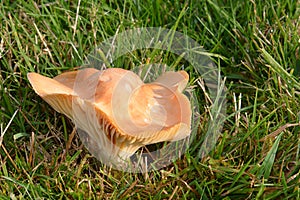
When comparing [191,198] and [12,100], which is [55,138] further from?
[191,198]

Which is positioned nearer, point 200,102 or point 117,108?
point 117,108

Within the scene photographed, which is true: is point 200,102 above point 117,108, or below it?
below

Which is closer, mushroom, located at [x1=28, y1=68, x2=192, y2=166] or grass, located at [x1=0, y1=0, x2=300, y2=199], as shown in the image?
mushroom, located at [x1=28, y1=68, x2=192, y2=166]

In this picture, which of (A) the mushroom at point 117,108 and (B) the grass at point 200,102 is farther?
(B) the grass at point 200,102

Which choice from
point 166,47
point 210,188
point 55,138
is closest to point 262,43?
point 166,47
